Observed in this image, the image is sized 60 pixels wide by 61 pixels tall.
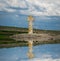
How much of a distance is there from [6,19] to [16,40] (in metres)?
0.33

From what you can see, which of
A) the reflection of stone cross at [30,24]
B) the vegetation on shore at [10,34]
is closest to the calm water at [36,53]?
the vegetation on shore at [10,34]

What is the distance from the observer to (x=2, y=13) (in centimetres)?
316

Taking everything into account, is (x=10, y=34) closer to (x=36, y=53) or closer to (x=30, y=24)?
(x=30, y=24)

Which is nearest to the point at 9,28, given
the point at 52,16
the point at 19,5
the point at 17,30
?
the point at 17,30

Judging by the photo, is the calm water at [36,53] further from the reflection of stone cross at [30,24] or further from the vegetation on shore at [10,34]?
the reflection of stone cross at [30,24]

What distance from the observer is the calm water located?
310 cm

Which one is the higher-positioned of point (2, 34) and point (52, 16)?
point (52, 16)

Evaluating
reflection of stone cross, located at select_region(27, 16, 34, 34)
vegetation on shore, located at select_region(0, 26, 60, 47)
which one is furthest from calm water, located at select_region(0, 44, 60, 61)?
reflection of stone cross, located at select_region(27, 16, 34, 34)

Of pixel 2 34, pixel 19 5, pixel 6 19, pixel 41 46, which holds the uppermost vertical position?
pixel 19 5

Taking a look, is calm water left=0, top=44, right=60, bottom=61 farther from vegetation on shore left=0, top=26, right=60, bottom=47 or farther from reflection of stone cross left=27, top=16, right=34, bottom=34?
reflection of stone cross left=27, top=16, right=34, bottom=34

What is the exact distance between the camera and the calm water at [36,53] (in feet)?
10.2

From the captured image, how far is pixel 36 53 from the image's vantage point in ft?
10.4

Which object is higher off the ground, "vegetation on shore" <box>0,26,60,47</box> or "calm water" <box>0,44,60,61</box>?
"vegetation on shore" <box>0,26,60,47</box>

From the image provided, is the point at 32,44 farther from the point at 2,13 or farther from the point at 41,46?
the point at 2,13
